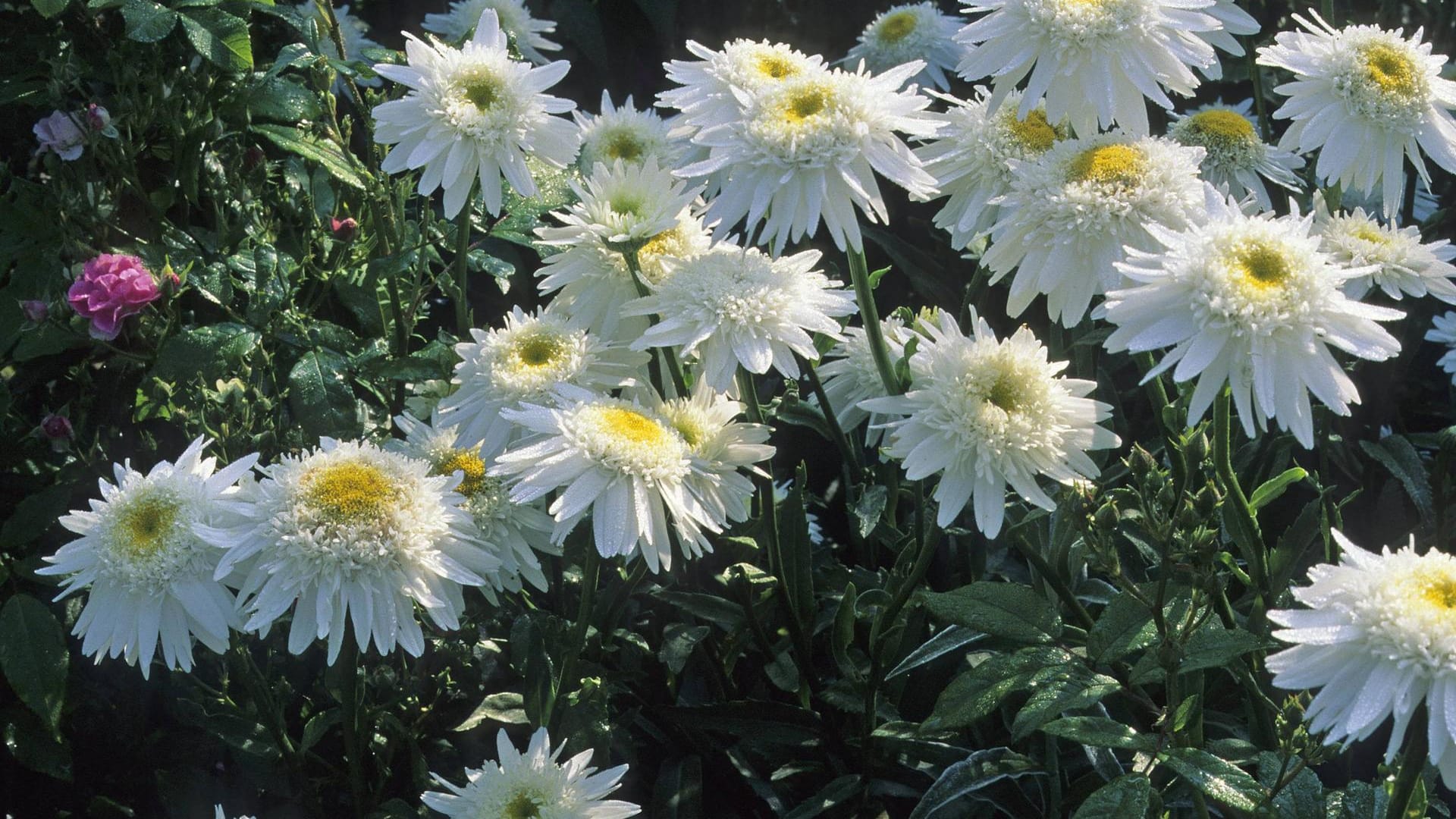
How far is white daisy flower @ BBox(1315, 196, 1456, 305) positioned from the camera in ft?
5.60

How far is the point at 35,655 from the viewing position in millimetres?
2031

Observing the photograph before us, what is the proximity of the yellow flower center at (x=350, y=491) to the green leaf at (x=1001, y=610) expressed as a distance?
66 centimetres

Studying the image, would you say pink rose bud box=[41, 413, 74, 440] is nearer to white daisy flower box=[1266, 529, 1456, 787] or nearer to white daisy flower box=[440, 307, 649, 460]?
white daisy flower box=[440, 307, 649, 460]

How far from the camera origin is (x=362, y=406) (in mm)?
2303

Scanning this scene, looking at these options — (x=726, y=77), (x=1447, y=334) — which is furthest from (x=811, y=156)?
(x=1447, y=334)

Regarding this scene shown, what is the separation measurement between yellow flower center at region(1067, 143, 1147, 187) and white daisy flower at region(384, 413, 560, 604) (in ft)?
2.56

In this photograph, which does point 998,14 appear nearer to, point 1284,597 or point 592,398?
point 592,398

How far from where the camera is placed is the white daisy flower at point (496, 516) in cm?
166

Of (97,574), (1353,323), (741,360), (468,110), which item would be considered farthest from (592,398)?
(1353,323)

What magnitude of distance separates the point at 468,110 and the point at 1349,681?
1.24m

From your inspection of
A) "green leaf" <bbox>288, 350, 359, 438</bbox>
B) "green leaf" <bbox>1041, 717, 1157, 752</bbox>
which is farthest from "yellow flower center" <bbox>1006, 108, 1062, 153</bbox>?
"green leaf" <bbox>288, 350, 359, 438</bbox>

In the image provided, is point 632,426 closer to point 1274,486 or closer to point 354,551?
point 354,551

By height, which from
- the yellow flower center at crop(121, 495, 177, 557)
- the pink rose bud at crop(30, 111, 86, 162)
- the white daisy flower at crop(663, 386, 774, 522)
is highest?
the pink rose bud at crop(30, 111, 86, 162)

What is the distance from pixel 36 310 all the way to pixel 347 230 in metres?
0.49
